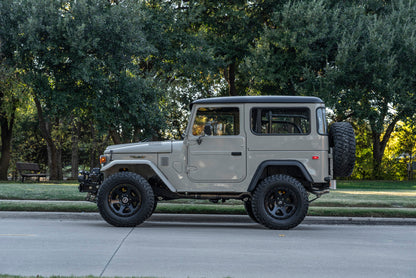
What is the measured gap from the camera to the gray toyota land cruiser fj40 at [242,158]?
364 inches

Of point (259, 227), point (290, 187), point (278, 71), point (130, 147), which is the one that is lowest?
point (259, 227)

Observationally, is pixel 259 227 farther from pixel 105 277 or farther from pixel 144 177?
pixel 105 277

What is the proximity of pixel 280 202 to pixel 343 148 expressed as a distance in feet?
5.09

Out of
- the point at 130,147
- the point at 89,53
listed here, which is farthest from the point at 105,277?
the point at 89,53

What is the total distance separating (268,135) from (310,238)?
7.05 ft

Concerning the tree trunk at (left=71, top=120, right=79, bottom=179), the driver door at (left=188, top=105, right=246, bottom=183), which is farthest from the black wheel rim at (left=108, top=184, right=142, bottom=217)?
the tree trunk at (left=71, top=120, right=79, bottom=179)

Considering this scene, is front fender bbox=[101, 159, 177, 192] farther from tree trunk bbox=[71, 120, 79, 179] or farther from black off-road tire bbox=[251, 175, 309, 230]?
tree trunk bbox=[71, 120, 79, 179]

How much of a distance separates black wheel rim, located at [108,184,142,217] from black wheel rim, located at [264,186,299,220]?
8.06 ft

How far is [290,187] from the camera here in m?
9.16

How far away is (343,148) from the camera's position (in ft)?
30.2

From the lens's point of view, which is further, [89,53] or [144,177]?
[89,53]

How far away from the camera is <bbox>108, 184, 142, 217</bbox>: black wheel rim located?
30.6 ft

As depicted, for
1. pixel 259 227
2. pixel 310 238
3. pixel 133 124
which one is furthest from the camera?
pixel 133 124

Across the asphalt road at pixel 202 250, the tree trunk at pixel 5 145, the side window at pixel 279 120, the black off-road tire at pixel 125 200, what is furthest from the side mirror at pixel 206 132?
the tree trunk at pixel 5 145
